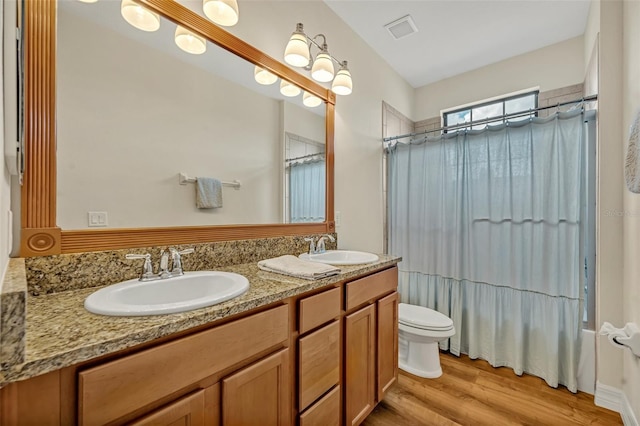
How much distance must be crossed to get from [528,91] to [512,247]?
1522 millimetres

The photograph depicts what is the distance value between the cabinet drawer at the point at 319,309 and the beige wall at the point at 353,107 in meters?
0.88

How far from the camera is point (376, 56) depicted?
8.18ft

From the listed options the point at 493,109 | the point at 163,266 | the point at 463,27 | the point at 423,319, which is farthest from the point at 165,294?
the point at 493,109

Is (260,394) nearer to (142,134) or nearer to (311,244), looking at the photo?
(311,244)

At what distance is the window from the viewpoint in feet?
8.26

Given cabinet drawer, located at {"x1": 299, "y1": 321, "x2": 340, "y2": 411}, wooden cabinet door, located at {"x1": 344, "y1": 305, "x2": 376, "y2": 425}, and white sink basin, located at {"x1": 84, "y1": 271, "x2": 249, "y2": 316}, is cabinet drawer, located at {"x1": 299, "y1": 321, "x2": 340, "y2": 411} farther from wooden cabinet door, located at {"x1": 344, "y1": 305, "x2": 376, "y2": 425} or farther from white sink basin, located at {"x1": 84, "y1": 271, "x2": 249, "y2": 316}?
white sink basin, located at {"x1": 84, "y1": 271, "x2": 249, "y2": 316}

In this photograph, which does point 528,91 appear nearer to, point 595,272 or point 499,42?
point 499,42

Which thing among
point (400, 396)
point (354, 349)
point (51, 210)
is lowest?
point (400, 396)

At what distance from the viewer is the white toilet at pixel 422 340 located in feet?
6.13

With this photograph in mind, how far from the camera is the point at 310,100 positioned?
1.87 meters

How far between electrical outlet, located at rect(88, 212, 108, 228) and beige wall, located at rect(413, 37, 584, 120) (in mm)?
3104

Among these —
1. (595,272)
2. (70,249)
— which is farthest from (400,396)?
(70,249)

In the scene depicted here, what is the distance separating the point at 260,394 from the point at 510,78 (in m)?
3.21

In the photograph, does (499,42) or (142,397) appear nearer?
(142,397)
